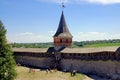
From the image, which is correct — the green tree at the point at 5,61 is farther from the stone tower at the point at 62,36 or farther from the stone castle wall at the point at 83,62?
the stone tower at the point at 62,36

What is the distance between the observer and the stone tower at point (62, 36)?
47.8 meters

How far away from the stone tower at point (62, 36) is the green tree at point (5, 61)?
53.6 feet

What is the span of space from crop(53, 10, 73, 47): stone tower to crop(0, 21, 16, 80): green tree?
16351 millimetres

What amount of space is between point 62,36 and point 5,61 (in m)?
17.7

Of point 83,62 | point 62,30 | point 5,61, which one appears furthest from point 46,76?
point 62,30

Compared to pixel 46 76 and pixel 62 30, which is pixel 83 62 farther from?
pixel 62 30

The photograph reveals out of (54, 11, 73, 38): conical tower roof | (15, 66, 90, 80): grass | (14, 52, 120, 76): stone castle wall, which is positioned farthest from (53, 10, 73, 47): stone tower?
(15, 66, 90, 80): grass

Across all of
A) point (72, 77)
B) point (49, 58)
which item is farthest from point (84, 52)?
point (49, 58)

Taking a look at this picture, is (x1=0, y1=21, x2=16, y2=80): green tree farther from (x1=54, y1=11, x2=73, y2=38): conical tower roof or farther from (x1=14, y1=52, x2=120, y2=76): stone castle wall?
(x1=54, y1=11, x2=73, y2=38): conical tower roof

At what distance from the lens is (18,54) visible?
5594 cm

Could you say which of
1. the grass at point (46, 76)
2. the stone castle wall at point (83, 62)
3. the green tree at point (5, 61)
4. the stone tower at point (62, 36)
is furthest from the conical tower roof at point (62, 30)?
the green tree at point (5, 61)

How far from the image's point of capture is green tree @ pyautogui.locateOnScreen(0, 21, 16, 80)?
101 feet

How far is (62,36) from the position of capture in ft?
157

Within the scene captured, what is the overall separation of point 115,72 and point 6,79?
518 inches
